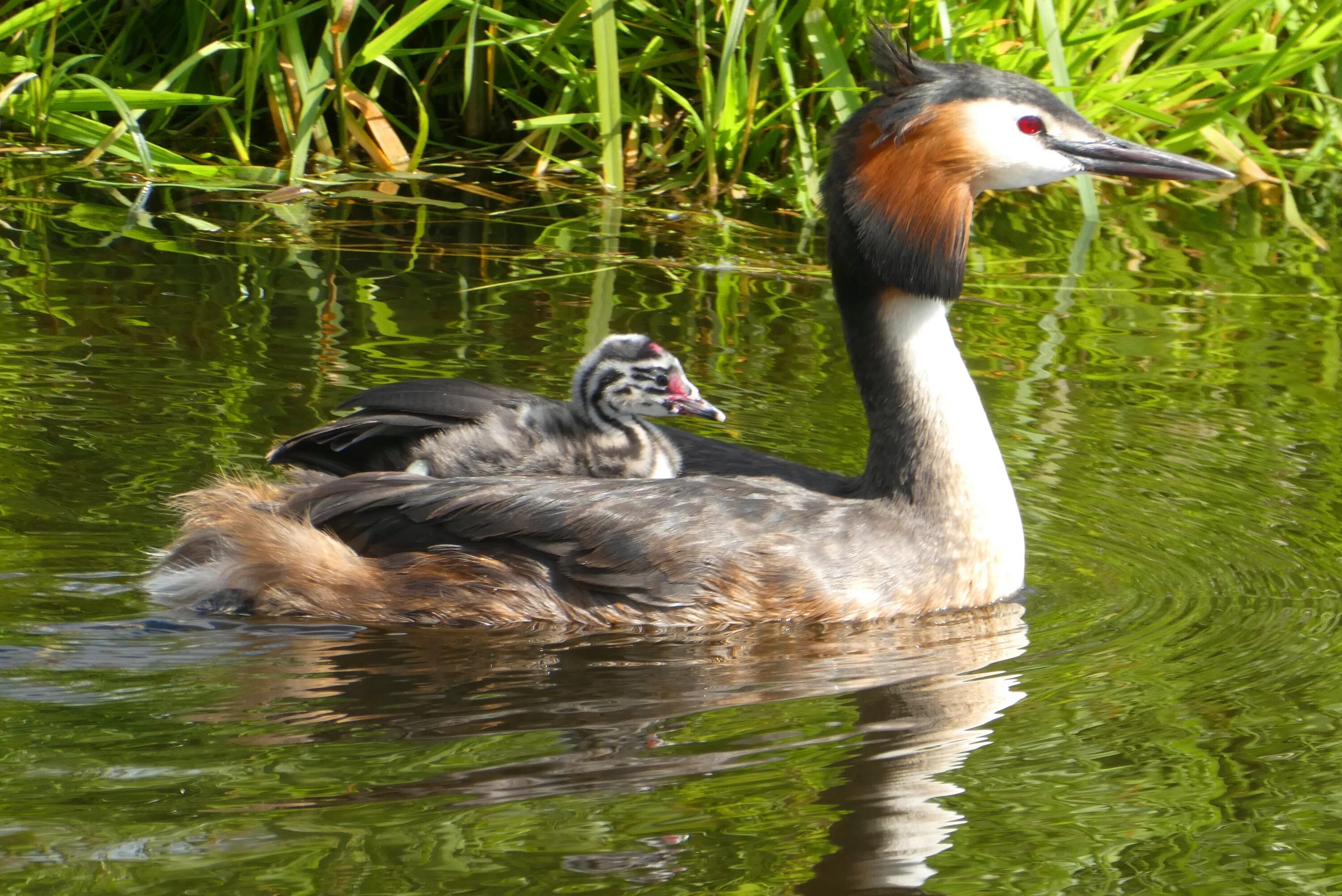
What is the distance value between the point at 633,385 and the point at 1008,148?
1208mm

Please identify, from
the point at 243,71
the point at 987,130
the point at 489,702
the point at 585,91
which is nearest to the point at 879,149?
the point at 987,130

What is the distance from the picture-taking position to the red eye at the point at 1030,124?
509 centimetres

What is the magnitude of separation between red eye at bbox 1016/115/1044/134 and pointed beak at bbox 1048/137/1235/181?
2.3 inches

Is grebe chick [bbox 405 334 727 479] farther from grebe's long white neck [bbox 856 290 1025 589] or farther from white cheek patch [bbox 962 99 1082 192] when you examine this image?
white cheek patch [bbox 962 99 1082 192]

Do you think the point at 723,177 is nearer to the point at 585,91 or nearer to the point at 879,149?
the point at 585,91

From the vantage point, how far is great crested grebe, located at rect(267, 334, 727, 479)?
5.05 meters

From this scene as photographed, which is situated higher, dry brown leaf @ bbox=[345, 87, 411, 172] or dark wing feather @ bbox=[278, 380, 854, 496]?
dry brown leaf @ bbox=[345, 87, 411, 172]

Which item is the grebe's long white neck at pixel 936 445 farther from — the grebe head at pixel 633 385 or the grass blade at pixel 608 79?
the grass blade at pixel 608 79

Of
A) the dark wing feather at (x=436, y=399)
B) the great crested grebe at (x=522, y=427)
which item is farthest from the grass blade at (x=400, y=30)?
the dark wing feather at (x=436, y=399)

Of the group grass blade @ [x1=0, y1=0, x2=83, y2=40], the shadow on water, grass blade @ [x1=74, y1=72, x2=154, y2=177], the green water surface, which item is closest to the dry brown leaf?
the green water surface

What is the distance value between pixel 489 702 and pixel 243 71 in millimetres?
5277

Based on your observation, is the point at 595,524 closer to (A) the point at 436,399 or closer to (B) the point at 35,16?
(A) the point at 436,399

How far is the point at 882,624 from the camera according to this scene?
186 inches

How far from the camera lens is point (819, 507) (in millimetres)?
4816
